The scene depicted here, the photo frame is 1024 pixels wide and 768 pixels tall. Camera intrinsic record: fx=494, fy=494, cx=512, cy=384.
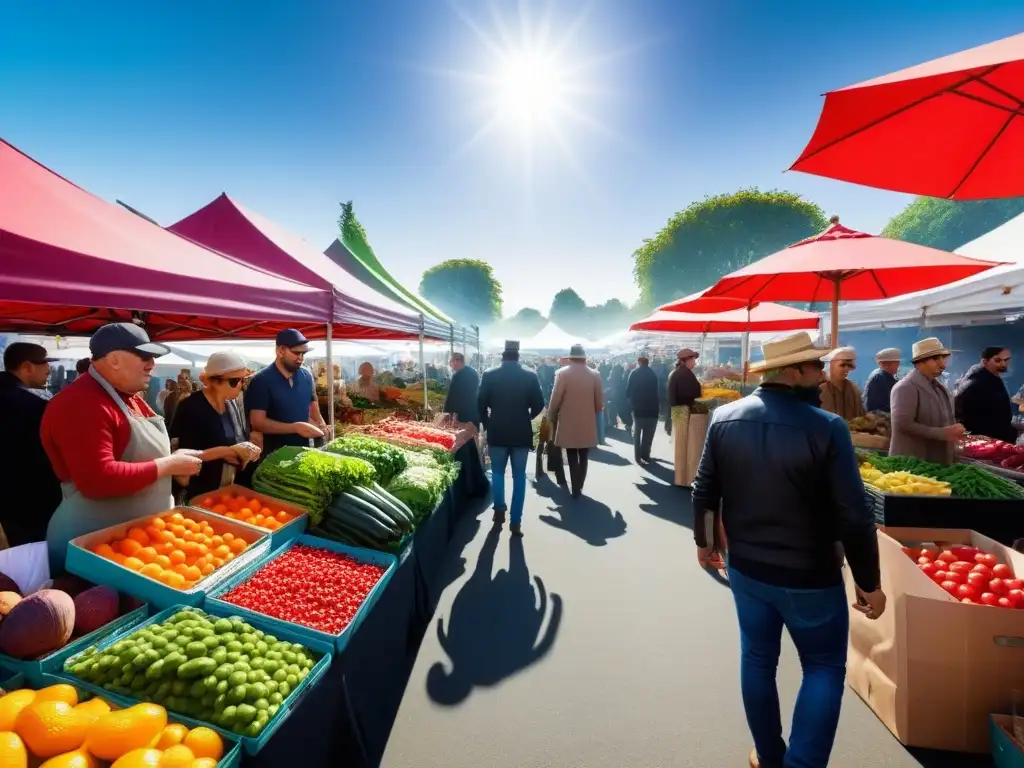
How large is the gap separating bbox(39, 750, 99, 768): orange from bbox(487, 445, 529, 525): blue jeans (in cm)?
404

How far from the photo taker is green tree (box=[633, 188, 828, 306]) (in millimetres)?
35156

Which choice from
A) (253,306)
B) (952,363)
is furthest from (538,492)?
(952,363)

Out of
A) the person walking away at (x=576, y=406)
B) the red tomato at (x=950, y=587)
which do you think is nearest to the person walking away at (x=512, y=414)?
the person walking away at (x=576, y=406)

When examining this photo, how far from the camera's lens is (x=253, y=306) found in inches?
133

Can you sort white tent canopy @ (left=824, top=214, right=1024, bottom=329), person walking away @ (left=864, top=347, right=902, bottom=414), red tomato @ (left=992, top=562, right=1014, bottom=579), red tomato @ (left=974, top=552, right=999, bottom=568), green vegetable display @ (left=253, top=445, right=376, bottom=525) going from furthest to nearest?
person walking away @ (left=864, top=347, right=902, bottom=414) → white tent canopy @ (left=824, top=214, right=1024, bottom=329) → green vegetable display @ (left=253, top=445, right=376, bottom=525) → red tomato @ (left=974, top=552, right=999, bottom=568) → red tomato @ (left=992, top=562, right=1014, bottom=579)

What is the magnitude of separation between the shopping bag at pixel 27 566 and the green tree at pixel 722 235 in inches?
1443

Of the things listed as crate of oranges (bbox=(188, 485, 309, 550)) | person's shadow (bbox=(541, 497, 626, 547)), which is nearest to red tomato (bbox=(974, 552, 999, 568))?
person's shadow (bbox=(541, 497, 626, 547))

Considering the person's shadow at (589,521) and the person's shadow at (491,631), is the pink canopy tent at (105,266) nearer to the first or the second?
the person's shadow at (491,631)

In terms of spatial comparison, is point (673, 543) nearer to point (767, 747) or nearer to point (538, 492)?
point (538, 492)

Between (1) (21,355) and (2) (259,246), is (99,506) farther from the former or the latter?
(2) (259,246)

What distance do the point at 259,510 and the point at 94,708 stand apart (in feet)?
5.26

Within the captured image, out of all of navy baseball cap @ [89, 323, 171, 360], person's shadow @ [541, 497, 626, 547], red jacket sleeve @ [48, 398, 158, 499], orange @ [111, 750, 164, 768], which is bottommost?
person's shadow @ [541, 497, 626, 547]

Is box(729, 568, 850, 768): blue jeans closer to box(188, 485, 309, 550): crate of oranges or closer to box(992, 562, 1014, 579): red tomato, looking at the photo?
box(992, 562, 1014, 579): red tomato

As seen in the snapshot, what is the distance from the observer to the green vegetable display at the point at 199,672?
1.57 metres
